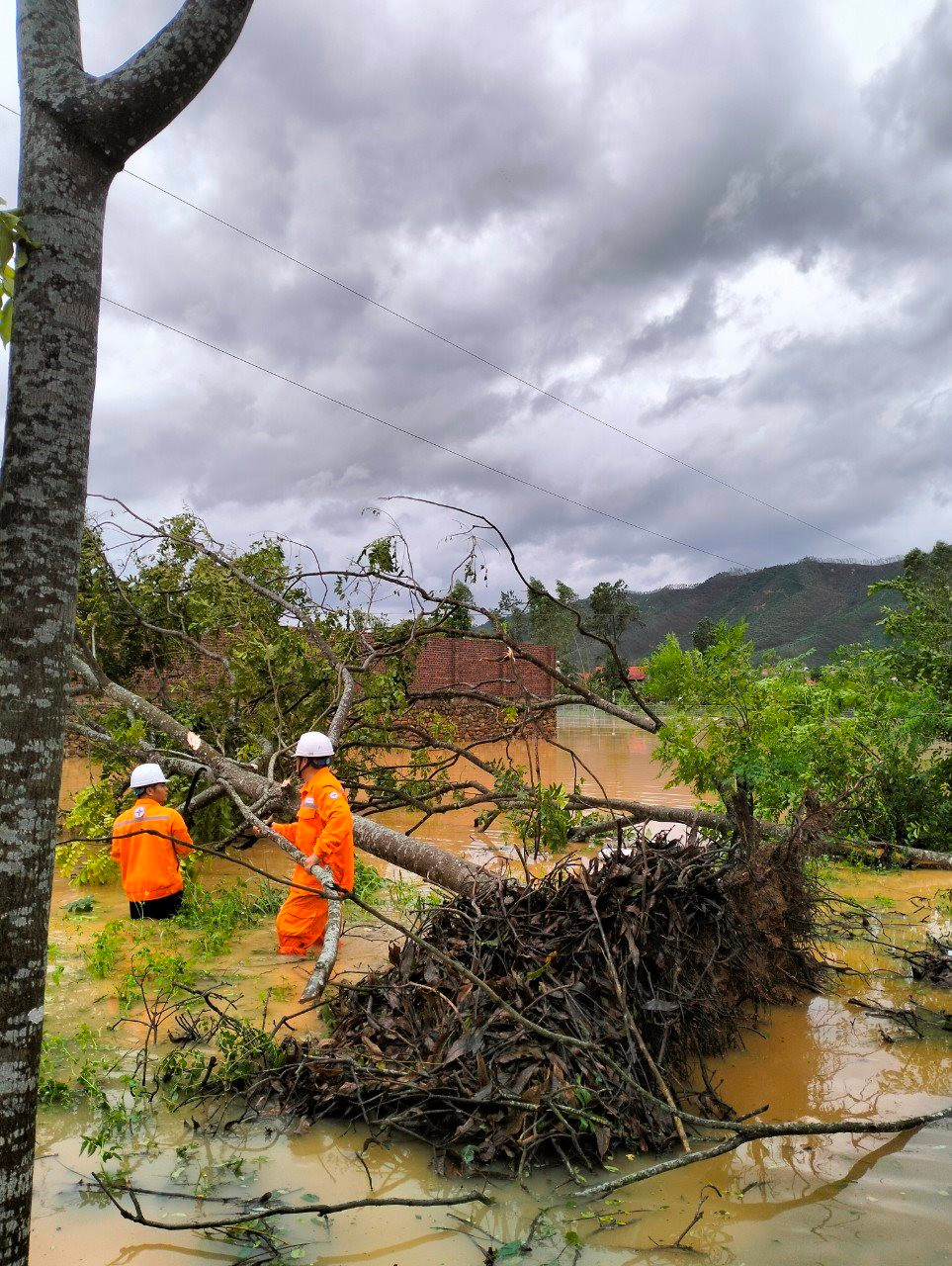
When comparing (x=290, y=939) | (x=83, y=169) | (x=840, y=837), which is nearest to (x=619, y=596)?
(x=840, y=837)

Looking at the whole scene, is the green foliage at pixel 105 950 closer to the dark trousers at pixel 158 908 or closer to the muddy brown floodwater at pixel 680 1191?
the dark trousers at pixel 158 908

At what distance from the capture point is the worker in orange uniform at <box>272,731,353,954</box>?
238 inches

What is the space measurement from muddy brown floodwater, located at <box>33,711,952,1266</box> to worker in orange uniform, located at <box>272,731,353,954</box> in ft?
5.44

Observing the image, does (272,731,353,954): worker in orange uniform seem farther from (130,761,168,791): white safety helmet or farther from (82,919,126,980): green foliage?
(130,761,168,791): white safety helmet

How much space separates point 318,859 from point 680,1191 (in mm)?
3391

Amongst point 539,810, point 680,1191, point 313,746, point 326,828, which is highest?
point 313,746

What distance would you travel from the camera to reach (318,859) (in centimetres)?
606

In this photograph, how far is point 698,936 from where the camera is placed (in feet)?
15.2

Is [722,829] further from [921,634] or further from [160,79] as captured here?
[160,79]

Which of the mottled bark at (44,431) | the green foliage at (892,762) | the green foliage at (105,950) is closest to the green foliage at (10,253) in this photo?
the mottled bark at (44,431)

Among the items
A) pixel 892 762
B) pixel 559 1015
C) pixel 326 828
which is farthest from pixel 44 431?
pixel 892 762

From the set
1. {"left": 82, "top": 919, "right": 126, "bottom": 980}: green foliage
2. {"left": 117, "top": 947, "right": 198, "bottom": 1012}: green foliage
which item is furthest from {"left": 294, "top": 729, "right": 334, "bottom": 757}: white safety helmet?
{"left": 82, "top": 919, "right": 126, "bottom": 980}: green foliage

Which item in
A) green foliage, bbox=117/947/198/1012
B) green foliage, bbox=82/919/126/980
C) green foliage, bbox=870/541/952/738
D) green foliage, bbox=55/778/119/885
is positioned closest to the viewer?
green foliage, bbox=117/947/198/1012

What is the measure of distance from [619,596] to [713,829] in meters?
46.8
